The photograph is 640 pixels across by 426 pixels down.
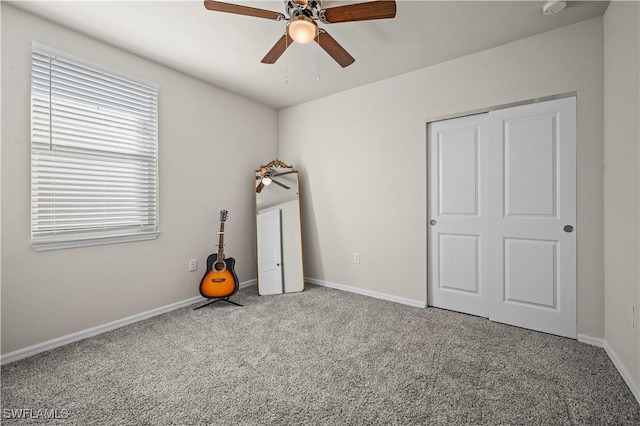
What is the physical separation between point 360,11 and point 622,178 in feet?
6.31

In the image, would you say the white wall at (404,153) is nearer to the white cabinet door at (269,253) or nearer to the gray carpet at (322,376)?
the white cabinet door at (269,253)

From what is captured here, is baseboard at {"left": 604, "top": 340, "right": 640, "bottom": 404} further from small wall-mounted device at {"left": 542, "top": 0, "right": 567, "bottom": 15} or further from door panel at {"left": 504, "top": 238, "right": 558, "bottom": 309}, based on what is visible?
small wall-mounted device at {"left": 542, "top": 0, "right": 567, "bottom": 15}

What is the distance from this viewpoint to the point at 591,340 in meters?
2.25

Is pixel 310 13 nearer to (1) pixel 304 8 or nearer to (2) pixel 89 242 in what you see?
(1) pixel 304 8

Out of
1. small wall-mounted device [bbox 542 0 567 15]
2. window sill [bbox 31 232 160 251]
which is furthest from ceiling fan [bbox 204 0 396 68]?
window sill [bbox 31 232 160 251]

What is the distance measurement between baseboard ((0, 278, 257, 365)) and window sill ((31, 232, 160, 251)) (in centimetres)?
69

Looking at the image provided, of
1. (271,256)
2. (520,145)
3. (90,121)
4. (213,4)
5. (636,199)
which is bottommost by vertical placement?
(271,256)

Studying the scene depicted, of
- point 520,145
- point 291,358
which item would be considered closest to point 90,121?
point 291,358

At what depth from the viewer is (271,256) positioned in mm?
3705

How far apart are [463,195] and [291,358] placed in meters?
2.14

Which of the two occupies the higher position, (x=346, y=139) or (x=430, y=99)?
(x=430, y=99)

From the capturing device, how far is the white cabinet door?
3.62 meters

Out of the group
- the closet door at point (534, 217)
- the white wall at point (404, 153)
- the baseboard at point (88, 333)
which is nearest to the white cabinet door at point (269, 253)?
the white wall at point (404, 153)

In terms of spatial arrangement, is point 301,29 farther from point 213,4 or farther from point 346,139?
point 346,139
